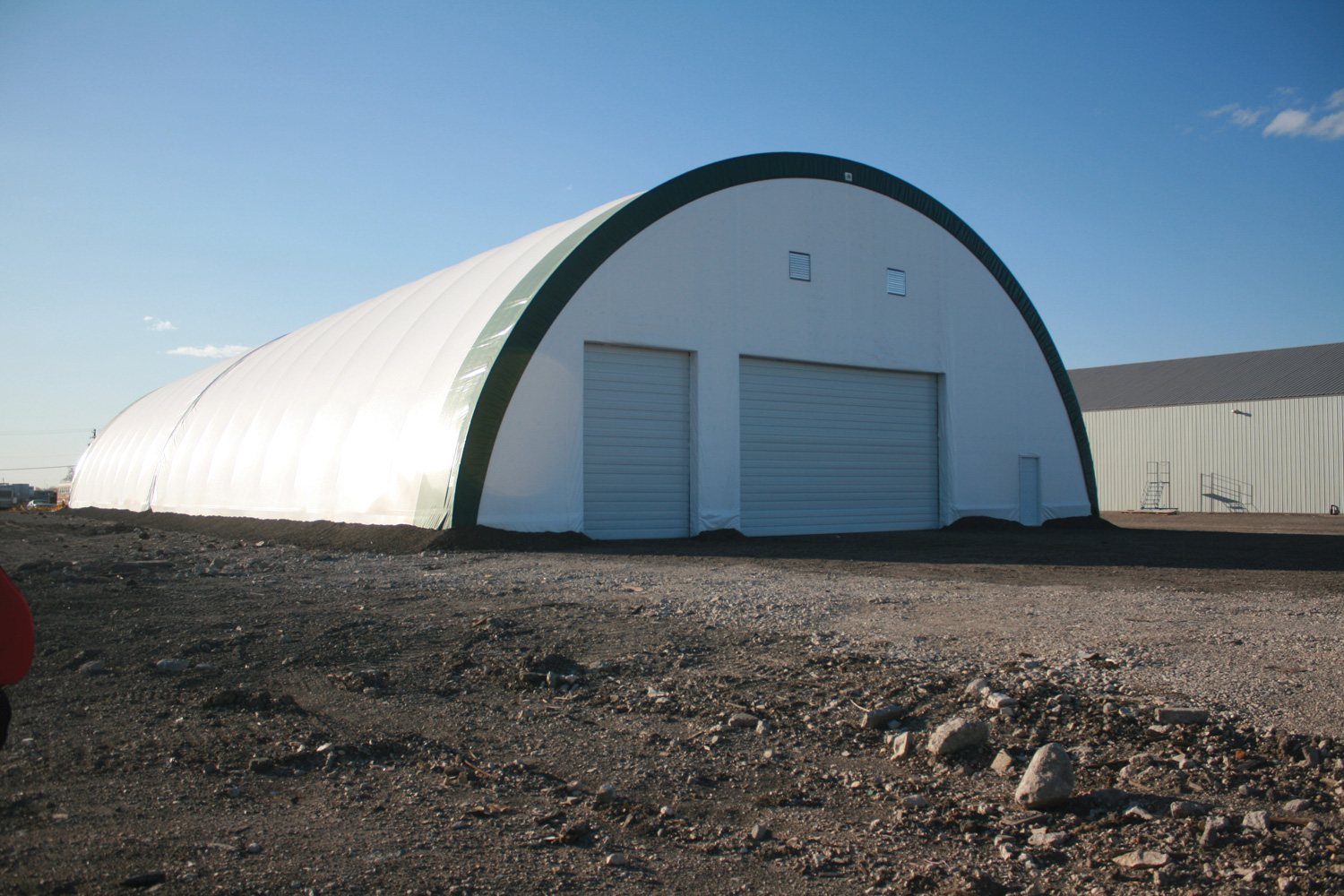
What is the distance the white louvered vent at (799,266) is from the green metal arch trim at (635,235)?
171 centimetres

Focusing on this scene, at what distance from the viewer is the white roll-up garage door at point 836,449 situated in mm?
17500

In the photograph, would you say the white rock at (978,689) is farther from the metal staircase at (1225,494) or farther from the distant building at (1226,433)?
the metal staircase at (1225,494)

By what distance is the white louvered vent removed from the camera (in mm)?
18172

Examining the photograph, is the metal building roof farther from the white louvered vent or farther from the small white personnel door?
the white louvered vent

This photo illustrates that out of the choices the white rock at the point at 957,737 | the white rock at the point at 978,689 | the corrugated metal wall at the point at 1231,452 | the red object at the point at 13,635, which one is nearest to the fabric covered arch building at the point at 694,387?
the white rock at the point at 978,689

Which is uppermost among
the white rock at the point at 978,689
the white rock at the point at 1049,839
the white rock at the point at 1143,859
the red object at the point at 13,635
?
the red object at the point at 13,635

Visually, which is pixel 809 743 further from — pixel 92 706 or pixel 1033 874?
pixel 92 706

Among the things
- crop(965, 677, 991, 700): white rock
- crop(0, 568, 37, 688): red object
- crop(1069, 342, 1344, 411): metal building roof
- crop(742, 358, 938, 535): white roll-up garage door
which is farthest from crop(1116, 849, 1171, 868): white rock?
crop(1069, 342, 1344, 411): metal building roof

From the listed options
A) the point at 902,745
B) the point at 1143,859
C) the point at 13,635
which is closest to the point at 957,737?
the point at 902,745

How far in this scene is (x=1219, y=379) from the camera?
128ft

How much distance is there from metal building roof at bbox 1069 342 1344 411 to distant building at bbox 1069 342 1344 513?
0.18 ft

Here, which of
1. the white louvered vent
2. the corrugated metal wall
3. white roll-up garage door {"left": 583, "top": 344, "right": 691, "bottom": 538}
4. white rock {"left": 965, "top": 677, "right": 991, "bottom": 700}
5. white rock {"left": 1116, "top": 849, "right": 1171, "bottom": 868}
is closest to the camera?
white rock {"left": 1116, "top": 849, "right": 1171, "bottom": 868}

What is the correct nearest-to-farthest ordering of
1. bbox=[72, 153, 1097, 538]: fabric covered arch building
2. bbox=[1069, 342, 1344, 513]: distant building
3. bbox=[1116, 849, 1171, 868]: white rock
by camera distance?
bbox=[1116, 849, 1171, 868]: white rock < bbox=[72, 153, 1097, 538]: fabric covered arch building < bbox=[1069, 342, 1344, 513]: distant building

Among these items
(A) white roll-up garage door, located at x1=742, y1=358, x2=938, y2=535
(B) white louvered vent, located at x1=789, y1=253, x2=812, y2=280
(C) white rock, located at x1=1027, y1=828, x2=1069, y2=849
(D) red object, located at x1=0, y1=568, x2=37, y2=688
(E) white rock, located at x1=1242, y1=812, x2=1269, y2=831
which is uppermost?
(B) white louvered vent, located at x1=789, y1=253, x2=812, y2=280
